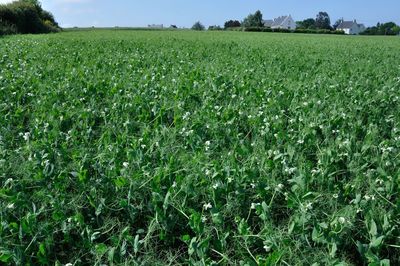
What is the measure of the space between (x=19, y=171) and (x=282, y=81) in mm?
5524

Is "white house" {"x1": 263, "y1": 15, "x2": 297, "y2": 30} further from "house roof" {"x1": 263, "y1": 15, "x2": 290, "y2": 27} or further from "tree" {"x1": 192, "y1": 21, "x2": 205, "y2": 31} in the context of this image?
"tree" {"x1": 192, "y1": 21, "x2": 205, "y2": 31}

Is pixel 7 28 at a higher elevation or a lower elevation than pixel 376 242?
higher

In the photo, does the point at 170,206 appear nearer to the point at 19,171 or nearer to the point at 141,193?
the point at 141,193

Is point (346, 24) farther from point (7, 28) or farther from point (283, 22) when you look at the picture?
point (7, 28)

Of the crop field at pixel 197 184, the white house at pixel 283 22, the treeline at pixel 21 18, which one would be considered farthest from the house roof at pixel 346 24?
the crop field at pixel 197 184

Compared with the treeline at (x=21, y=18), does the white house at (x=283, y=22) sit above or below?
above

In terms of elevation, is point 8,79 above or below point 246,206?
above

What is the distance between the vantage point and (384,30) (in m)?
95.8

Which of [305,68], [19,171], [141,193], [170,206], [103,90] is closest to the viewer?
[170,206]

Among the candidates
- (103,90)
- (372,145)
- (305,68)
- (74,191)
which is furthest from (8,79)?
(305,68)

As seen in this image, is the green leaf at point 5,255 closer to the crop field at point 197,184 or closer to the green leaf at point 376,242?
the crop field at point 197,184

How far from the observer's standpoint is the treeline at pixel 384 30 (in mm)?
93500

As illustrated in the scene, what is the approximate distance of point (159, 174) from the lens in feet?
10.00

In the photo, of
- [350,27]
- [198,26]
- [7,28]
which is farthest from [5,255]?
[350,27]
